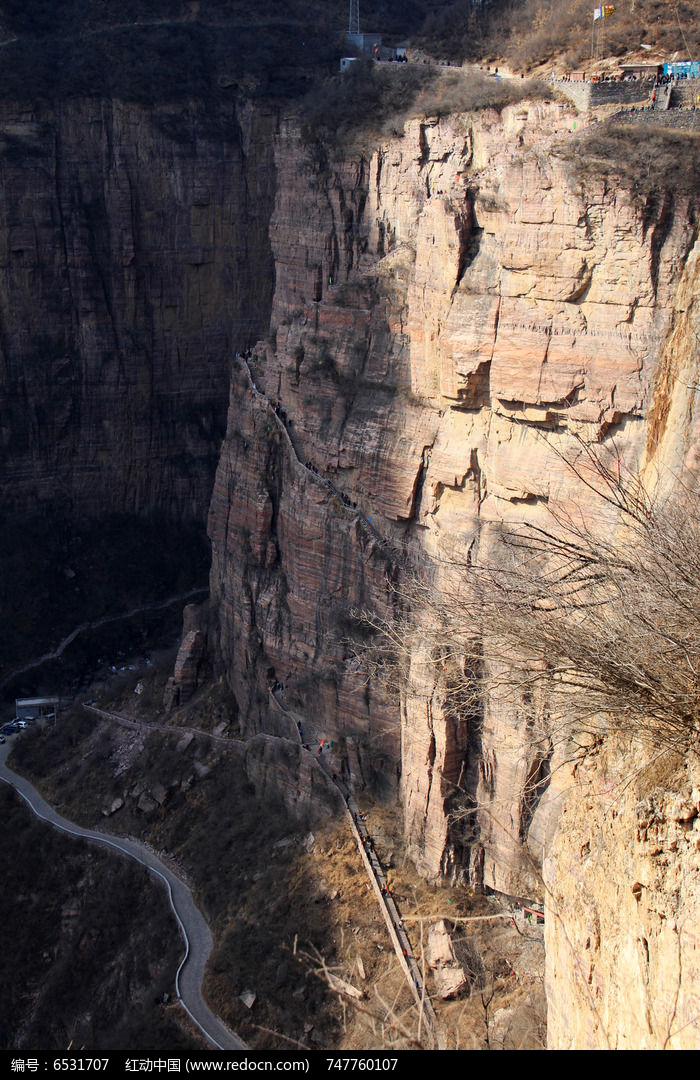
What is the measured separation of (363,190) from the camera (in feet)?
106

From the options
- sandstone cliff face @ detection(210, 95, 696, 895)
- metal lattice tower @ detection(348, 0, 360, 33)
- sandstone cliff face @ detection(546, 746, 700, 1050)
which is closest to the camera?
sandstone cliff face @ detection(546, 746, 700, 1050)

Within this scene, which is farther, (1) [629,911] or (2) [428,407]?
(2) [428,407]

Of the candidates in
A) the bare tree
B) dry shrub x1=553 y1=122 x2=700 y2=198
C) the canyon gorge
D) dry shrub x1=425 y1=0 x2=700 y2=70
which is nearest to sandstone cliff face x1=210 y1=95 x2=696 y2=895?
the canyon gorge

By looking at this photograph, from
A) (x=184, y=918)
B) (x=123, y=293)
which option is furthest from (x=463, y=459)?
(x=123, y=293)

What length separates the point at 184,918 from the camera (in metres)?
30.7

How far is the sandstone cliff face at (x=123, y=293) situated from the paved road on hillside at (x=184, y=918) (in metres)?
15.6

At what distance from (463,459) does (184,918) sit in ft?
45.2

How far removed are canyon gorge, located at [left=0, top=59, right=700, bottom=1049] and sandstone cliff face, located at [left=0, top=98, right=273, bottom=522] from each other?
168 cm

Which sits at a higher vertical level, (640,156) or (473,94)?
(473,94)

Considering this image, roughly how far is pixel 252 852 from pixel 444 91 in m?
20.2

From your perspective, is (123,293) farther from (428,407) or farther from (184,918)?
(184,918)

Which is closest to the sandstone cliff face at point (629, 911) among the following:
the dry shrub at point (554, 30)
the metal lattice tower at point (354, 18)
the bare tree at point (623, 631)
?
the bare tree at point (623, 631)

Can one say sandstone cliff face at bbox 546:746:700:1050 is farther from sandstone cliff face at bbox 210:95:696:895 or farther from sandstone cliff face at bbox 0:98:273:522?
sandstone cliff face at bbox 0:98:273:522

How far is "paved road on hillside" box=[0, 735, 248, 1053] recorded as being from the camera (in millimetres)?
26781
